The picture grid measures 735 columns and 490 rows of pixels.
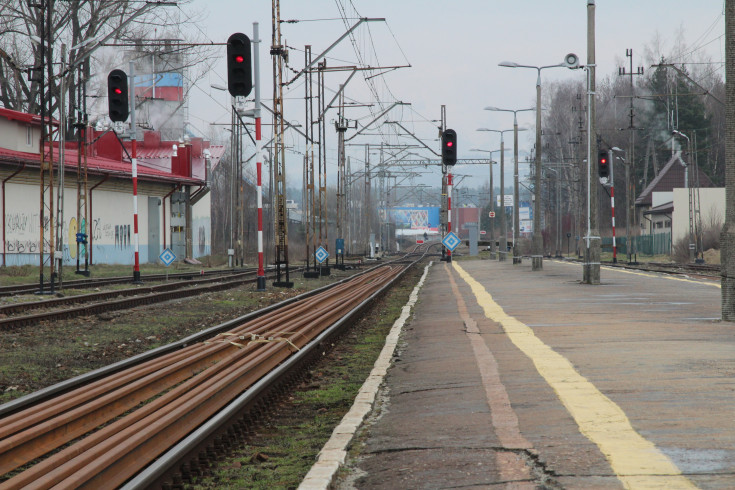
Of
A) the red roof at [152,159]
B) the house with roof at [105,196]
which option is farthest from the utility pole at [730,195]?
the red roof at [152,159]

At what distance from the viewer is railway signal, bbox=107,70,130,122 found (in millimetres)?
24875

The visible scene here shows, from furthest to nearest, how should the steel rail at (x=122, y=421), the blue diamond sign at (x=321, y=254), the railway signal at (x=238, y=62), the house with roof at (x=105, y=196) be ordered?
the house with roof at (x=105, y=196) → the blue diamond sign at (x=321, y=254) → the railway signal at (x=238, y=62) → the steel rail at (x=122, y=421)

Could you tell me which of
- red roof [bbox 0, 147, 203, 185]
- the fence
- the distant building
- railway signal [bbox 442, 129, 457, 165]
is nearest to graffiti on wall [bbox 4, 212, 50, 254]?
red roof [bbox 0, 147, 203, 185]

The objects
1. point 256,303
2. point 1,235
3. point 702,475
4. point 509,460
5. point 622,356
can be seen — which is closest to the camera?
point 702,475

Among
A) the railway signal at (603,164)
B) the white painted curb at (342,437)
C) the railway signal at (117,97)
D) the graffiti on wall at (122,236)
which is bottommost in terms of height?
the white painted curb at (342,437)

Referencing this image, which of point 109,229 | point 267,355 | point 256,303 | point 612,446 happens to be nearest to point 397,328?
point 267,355

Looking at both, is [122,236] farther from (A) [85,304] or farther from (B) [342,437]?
(B) [342,437]

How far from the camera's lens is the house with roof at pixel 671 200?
68.6 m

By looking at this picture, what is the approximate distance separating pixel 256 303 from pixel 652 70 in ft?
255

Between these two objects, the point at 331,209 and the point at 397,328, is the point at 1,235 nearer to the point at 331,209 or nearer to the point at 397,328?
the point at 397,328

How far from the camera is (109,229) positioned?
5091 cm

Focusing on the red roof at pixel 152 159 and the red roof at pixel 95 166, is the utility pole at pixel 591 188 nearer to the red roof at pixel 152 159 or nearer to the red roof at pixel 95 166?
the red roof at pixel 95 166

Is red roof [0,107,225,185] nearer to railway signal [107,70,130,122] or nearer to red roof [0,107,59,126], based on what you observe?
red roof [0,107,59,126]

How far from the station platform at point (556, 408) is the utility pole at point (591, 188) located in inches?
401
